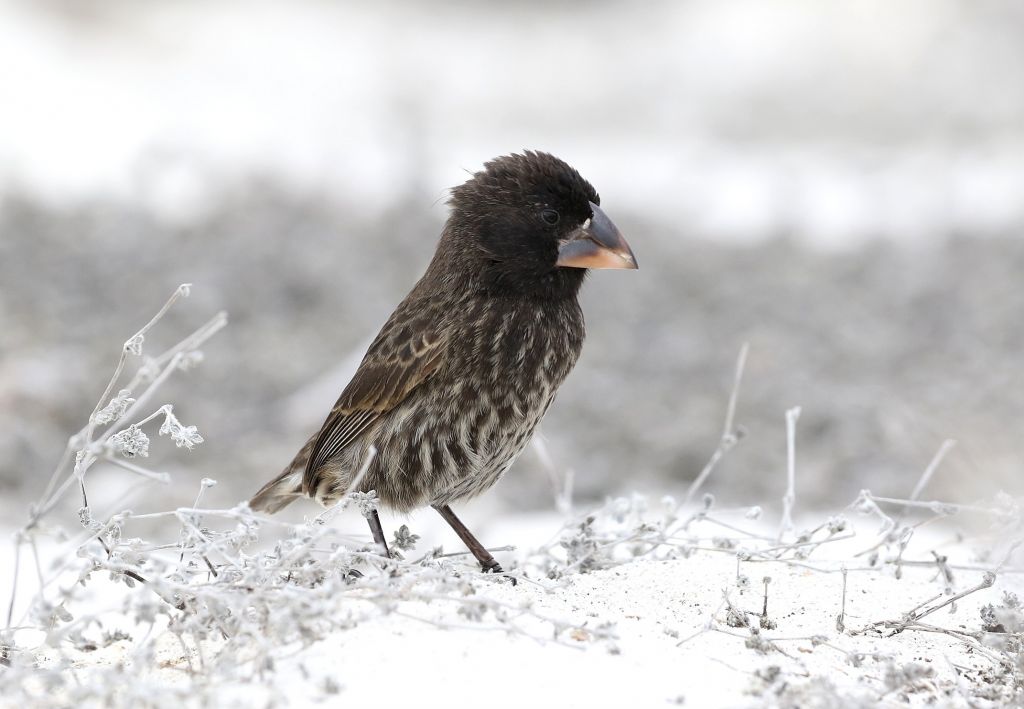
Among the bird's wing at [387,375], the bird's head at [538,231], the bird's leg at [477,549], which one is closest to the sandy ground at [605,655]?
the bird's leg at [477,549]

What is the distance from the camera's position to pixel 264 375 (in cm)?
643

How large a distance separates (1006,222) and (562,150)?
3.99 m

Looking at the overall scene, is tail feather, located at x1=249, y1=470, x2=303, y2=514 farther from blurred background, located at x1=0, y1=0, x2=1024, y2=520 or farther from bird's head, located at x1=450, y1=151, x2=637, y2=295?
bird's head, located at x1=450, y1=151, x2=637, y2=295

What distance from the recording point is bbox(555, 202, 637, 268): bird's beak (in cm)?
406

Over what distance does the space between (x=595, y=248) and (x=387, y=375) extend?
73cm

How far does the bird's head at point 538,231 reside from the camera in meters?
4.07

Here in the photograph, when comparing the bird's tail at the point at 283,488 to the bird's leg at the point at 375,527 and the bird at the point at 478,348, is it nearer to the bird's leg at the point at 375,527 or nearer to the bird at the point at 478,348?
the bird at the point at 478,348

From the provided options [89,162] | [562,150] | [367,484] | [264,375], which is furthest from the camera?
[562,150]

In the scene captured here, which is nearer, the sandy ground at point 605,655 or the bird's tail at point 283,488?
the sandy ground at point 605,655

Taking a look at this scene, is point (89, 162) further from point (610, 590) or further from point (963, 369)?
point (610, 590)

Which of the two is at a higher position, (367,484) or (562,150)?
(562,150)

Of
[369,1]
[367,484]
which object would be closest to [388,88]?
[369,1]

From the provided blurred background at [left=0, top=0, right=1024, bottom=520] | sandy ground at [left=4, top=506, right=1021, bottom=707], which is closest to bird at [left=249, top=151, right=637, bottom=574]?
sandy ground at [left=4, top=506, right=1021, bottom=707]

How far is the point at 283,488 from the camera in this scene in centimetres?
458
